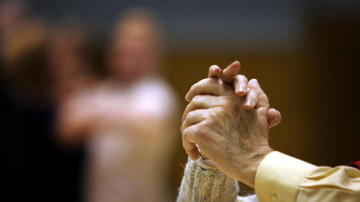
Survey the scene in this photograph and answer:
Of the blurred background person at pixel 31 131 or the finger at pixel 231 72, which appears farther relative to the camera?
the blurred background person at pixel 31 131

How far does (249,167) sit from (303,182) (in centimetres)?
13

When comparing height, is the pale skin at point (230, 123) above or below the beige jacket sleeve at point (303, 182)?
above

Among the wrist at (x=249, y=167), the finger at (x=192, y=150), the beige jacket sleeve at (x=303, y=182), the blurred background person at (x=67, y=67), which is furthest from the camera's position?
the blurred background person at (x=67, y=67)

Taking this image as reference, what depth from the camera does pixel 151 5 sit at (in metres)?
6.44

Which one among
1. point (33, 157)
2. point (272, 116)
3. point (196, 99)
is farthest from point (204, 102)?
point (33, 157)

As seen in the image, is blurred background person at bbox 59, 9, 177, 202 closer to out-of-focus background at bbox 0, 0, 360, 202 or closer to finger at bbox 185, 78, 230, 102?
out-of-focus background at bbox 0, 0, 360, 202

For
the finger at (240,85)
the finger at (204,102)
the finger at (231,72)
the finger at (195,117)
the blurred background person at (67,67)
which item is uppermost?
the finger at (231,72)

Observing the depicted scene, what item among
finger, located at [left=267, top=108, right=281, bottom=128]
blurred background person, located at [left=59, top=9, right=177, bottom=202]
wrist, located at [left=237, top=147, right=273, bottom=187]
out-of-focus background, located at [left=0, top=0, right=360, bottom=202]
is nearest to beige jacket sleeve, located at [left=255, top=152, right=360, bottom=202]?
wrist, located at [left=237, top=147, right=273, bottom=187]

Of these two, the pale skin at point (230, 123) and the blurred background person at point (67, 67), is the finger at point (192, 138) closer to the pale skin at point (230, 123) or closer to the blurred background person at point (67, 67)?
the pale skin at point (230, 123)

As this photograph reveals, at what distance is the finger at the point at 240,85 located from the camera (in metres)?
1.69

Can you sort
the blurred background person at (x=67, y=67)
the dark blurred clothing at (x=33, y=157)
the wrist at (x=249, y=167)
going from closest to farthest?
the wrist at (x=249, y=167) → the dark blurred clothing at (x=33, y=157) → the blurred background person at (x=67, y=67)

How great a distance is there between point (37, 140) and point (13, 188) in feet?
1.00

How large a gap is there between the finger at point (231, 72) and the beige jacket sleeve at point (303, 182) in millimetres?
223

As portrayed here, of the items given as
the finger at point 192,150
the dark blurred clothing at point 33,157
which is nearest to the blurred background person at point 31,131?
the dark blurred clothing at point 33,157
